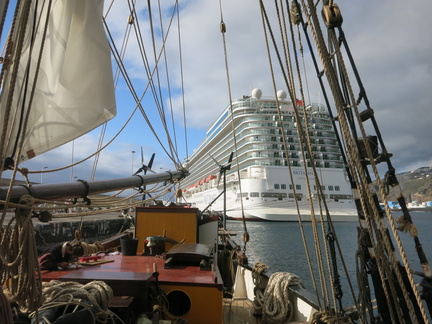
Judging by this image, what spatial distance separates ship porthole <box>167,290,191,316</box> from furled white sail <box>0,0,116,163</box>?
216 centimetres

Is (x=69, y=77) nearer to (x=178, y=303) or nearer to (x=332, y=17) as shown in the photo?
(x=332, y=17)

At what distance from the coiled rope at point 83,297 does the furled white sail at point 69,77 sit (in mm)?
1334

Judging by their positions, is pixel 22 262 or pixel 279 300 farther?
pixel 279 300

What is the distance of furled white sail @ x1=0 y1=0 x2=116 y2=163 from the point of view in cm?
328

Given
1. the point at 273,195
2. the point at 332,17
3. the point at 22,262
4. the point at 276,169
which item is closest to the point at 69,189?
the point at 22,262

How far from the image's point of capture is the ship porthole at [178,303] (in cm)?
367

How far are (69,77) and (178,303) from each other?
9.63 feet

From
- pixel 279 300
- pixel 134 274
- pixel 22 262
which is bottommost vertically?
pixel 279 300

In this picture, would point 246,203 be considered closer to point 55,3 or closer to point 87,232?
point 87,232

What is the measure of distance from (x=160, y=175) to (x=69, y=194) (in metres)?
4.12

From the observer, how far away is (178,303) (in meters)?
3.79

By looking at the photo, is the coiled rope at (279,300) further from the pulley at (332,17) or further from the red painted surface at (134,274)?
the pulley at (332,17)

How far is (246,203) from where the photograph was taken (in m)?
43.1

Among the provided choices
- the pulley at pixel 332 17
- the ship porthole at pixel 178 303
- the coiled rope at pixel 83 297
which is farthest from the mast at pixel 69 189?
the pulley at pixel 332 17
